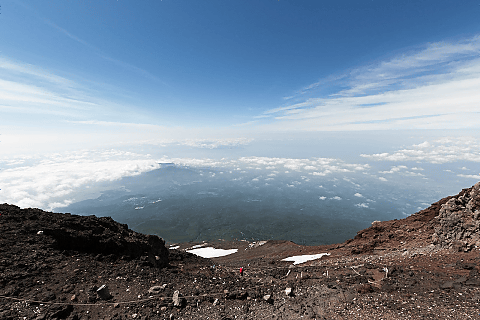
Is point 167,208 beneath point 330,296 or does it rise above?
beneath

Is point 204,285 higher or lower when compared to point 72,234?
lower

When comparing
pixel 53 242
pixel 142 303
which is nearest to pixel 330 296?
pixel 142 303

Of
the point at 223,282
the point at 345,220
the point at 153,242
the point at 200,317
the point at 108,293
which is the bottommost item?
the point at 345,220

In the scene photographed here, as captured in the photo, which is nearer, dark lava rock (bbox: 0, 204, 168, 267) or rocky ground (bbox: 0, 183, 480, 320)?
rocky ground (bbox: 0, 183, 480, 320)

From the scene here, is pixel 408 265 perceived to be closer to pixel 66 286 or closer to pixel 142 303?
pixel 142 303

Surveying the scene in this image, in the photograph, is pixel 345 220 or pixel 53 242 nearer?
pixel 53 242

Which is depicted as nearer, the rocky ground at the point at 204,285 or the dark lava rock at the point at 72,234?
the rocky ground at the point at 204,285

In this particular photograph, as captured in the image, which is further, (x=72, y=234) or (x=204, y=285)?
(x=72, y=234)

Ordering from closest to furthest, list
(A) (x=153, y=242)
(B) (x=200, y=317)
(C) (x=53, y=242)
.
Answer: (B) (x=200, y=317) < (C) (x=53, y=242) < (A) (x=153, y=242)
